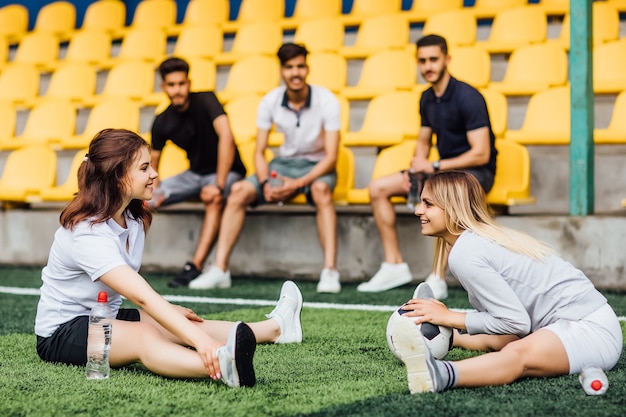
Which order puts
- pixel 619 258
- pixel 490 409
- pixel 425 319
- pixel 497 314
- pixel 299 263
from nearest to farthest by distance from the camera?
pixel 490 409
pixel 497 314
pixel 425 319
pixel 619 258
pixel 299 263

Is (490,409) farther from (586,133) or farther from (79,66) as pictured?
(79,66)

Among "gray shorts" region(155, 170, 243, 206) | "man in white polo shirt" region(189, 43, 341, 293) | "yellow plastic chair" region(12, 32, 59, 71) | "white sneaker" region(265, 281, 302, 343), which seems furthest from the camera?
"yellow plastic chair" region(12, 32, 59, 71)

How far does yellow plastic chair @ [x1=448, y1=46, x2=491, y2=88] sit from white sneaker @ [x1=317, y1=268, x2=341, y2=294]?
2066 millimetres

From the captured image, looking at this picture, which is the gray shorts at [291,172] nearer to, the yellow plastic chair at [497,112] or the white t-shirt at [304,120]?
the white t-shirt at [304,120]

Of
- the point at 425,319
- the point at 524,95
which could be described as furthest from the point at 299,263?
the point at 425,319

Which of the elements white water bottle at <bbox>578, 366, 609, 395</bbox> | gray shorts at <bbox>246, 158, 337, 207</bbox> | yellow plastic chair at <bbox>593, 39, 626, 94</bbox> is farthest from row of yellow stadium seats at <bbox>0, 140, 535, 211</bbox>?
white water bottle at <bbox>578, 366, 609, 395</bbox>

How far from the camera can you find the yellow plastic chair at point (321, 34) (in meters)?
8.75

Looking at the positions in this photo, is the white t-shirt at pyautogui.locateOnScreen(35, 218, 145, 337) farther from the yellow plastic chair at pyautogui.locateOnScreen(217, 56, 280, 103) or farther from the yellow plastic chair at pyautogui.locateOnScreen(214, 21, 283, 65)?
the yellow plastic chair at pyautogui.locateOnScreen(214, 21, 283, 65)

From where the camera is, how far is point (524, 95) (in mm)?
7266

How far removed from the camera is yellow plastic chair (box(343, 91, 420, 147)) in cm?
700

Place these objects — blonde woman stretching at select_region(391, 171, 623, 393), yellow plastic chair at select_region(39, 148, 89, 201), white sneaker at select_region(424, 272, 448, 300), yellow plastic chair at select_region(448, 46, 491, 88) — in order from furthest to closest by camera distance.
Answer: yellow plastic chair at select_region(39, 148, 89, 201) < yellow plastic chair at select_region(448, 46, 491, 88) < white sneaker at select_region(424, 272, 448, 300) < blonde woman stretching at select_region(391, 171, 623, 393)

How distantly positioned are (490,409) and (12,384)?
60.6 inches

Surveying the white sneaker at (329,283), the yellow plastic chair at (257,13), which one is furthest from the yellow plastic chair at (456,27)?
the white sneaker at (329,283)

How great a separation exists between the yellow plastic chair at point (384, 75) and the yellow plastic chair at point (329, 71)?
0.14 metres
